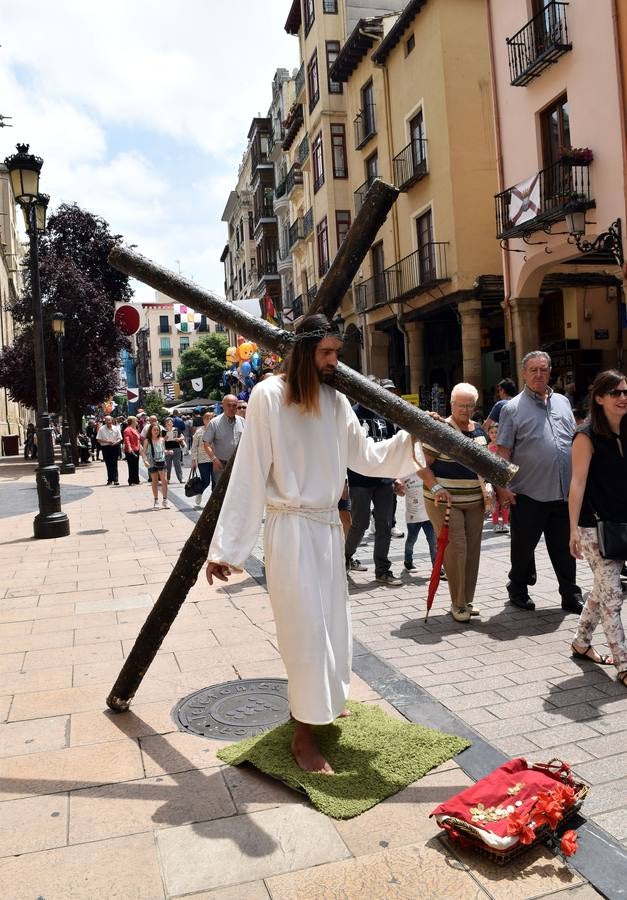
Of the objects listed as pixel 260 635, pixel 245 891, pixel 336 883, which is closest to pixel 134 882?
pixel 245 891

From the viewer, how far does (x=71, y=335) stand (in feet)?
101

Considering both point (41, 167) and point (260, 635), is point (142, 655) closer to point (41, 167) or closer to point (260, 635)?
point (260, 635)

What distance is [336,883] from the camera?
2.52 metres

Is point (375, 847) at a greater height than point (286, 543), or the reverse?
point (286, 543)

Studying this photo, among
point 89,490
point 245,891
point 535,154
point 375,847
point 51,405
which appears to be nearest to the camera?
point 245,891

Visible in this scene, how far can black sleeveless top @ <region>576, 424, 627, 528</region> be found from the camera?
14.2 ft

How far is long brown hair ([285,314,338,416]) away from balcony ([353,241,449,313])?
1827 cm

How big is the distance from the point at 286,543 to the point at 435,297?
19506 millimetres

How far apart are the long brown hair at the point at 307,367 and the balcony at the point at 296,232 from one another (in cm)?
3264

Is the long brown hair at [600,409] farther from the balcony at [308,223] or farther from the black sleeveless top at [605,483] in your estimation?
the balcony at [308,223]

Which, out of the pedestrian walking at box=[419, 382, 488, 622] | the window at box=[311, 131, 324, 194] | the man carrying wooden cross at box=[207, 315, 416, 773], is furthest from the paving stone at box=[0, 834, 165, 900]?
the window at box=[311, 131, 324, 194]

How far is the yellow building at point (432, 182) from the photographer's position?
67.8 feet

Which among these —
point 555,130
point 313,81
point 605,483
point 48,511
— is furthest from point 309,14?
point 605,483

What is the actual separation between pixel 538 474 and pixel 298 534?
308cm
